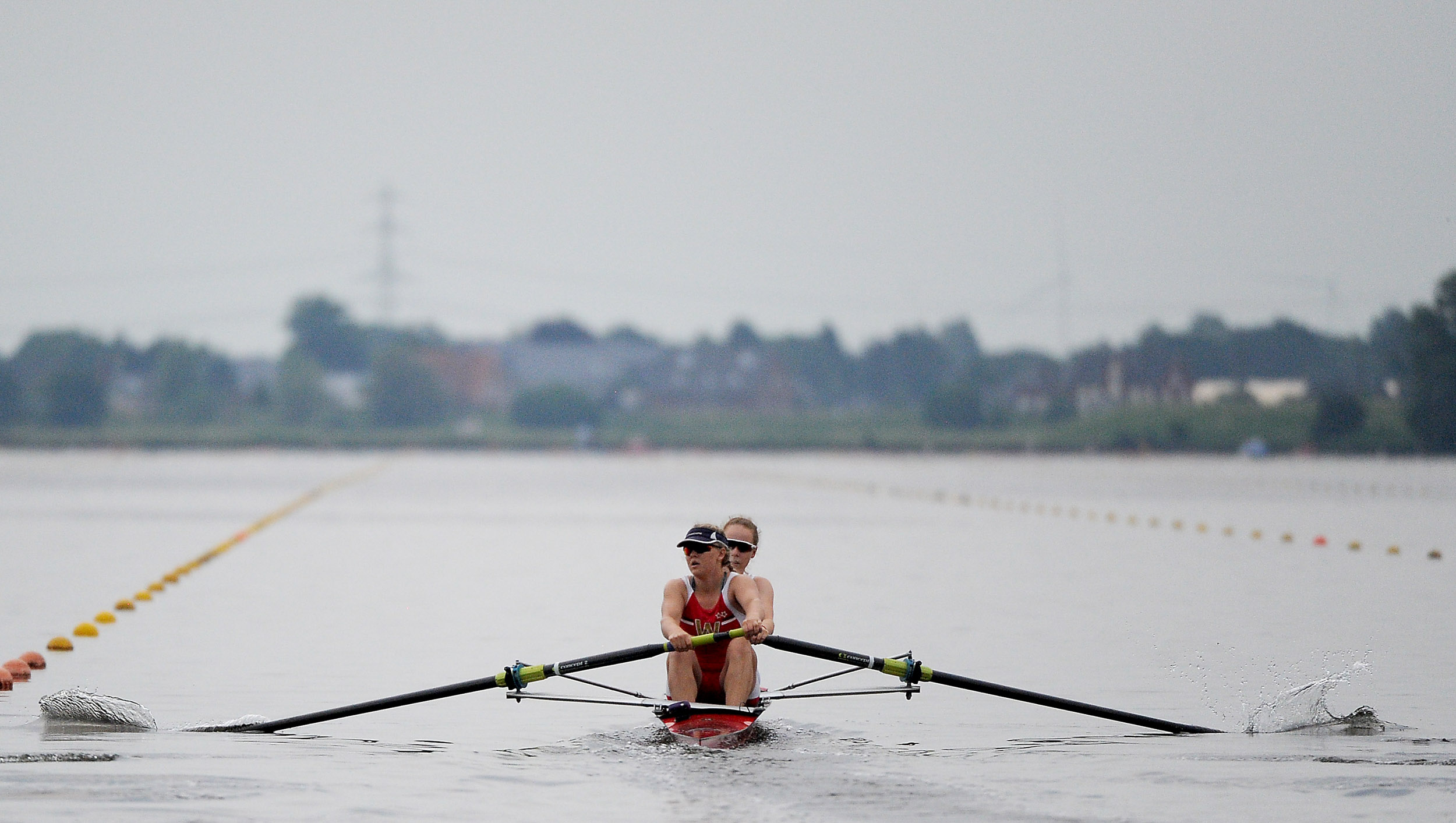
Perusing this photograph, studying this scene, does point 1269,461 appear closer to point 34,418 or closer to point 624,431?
point 624,431

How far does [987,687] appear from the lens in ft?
43.8

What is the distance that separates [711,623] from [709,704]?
76 centimetres

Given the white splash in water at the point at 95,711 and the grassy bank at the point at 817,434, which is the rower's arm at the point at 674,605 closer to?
the white splash in water at the point at 95,711

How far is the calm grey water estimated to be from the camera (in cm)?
1112

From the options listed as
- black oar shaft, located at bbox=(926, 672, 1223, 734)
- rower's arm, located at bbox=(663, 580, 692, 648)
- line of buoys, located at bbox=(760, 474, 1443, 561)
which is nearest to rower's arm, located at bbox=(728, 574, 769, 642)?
rower's arm, located at bbox=(663, 580, 692, 648)

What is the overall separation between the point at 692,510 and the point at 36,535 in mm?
15733

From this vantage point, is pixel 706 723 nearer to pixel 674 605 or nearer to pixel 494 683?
pixel 674 605

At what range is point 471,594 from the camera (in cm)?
2347

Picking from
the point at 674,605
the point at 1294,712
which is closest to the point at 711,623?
the point at 674,605

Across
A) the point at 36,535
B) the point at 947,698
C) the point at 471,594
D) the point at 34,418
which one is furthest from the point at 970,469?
the point at 34,418

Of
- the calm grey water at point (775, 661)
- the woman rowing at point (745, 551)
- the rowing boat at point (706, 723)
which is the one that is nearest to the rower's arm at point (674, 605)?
the woman rowing at point (745, 551)

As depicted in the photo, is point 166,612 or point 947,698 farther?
point 166,612

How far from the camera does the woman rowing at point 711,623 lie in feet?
43.3

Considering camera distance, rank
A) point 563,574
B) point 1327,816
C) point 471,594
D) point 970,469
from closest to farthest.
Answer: point 1327,816
point 471,594
point 563,574
point 970,469
